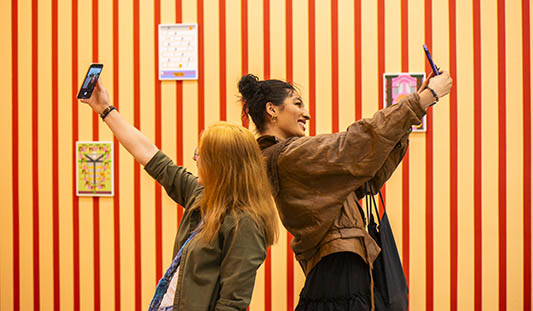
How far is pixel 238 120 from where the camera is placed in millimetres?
2844

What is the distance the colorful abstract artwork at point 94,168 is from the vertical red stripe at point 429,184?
1.80 metres

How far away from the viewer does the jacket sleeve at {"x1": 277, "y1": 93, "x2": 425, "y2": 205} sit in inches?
61.4

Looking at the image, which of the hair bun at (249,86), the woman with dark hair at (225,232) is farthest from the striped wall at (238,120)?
the woman with dark hair at (225,232)

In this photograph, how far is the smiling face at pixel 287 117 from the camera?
1883 mm

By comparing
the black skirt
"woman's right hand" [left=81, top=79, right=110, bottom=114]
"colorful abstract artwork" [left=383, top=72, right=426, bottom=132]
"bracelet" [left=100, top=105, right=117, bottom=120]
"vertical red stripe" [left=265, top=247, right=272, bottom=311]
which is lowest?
"vertical red stripe" [left=265, top=247, right=272, bottom=311]
